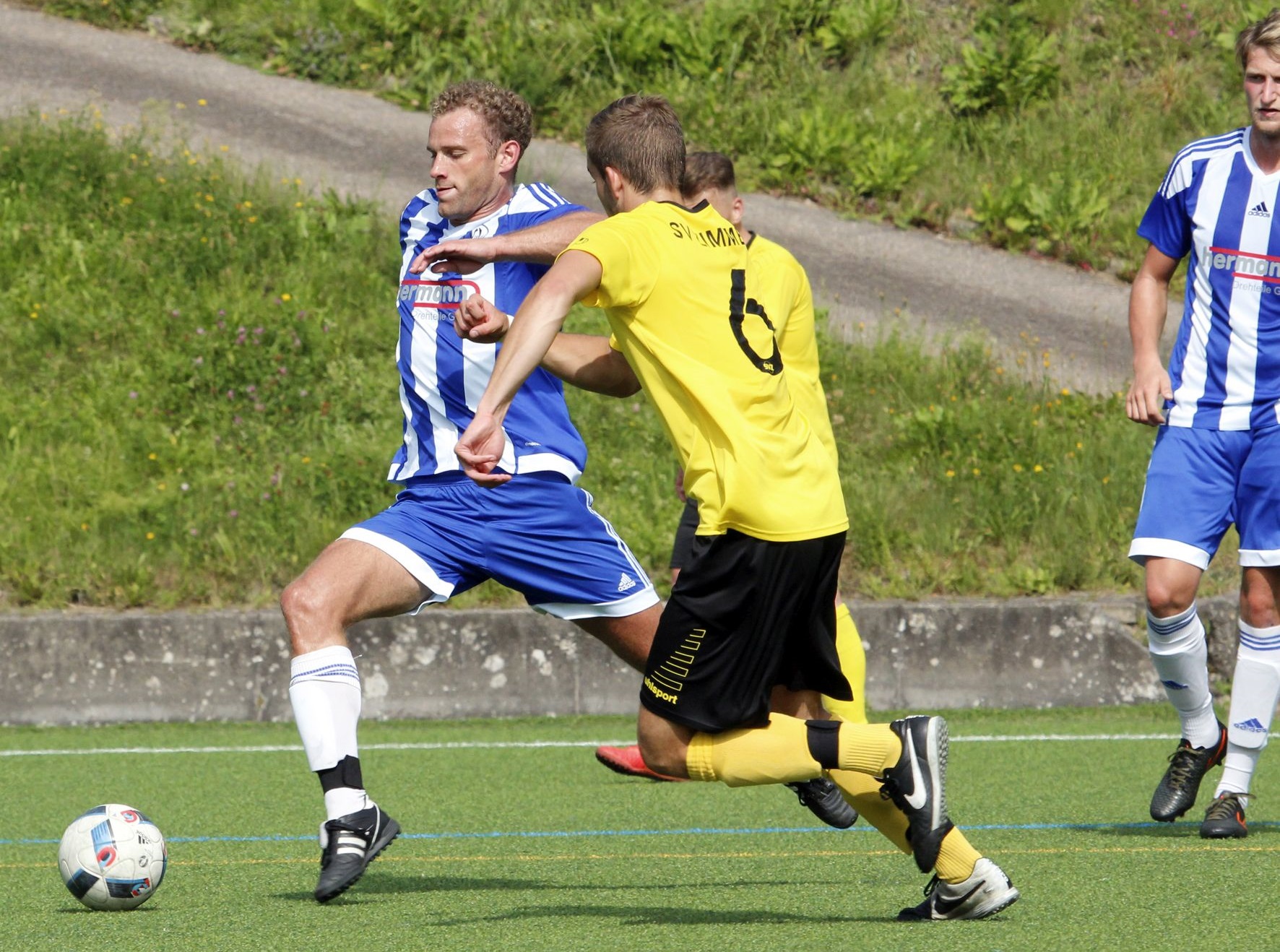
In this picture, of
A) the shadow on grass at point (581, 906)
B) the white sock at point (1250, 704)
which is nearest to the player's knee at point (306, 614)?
the shadow on grass at point (581, 906)

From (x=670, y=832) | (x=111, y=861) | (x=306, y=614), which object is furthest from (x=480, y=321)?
(x=670, y=832)

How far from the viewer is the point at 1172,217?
5555 millimetres

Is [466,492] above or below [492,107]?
below

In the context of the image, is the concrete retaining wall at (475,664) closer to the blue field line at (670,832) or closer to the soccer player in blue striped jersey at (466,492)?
the blue field line at (670,832)

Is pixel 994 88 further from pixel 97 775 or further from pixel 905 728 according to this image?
pixel 905 728

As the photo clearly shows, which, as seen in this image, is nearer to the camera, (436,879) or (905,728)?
(905,728)

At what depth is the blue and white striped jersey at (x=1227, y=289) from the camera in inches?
210

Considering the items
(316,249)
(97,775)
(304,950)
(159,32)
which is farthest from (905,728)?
(159,32)

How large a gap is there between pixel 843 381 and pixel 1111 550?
217 centimetres

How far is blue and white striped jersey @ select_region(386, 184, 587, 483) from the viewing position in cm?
509

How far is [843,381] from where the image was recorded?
35.5ft

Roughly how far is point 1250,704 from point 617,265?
2.73m

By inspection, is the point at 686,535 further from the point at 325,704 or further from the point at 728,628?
the point at 728,628

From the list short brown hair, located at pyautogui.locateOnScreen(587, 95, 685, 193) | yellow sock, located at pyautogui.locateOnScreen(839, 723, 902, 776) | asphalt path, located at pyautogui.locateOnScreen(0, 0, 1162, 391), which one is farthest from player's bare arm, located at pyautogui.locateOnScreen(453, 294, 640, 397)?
asphalt path, located at pyautogui.locateOnScreen(0, 0, 1162, 391)
